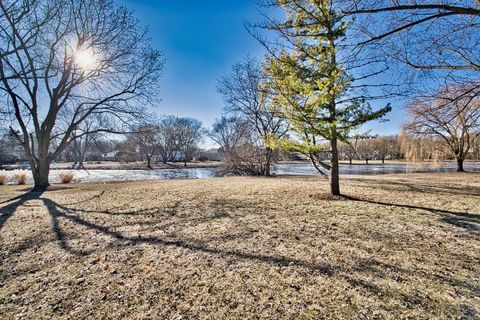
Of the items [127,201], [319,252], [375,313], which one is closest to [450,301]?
[375,313]

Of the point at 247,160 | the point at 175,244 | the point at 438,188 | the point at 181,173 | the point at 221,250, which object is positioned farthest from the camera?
the point at 181,173

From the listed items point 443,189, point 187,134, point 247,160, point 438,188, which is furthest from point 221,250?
point 187,134

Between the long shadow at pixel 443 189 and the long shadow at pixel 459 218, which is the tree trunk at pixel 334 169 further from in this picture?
the long shadow at pixel 443 189

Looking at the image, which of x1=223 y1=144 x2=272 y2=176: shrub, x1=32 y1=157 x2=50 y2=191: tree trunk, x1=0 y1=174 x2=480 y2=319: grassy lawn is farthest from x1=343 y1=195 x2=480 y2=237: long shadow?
x1=32 y1=157 x2=50 y2=191: tree trunk

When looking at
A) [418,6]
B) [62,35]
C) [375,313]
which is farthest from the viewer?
[62,35]

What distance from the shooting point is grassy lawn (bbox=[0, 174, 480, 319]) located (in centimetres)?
212

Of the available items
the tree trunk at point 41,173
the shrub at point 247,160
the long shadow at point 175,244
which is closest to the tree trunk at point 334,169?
the long shadow at point 175,244

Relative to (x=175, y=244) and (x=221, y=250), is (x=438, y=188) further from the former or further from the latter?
(x=175, y=244)

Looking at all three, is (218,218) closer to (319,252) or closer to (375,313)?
(319,252)

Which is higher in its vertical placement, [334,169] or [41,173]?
[334,169]

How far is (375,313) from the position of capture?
2.00 metres

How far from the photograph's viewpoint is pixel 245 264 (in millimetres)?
2924

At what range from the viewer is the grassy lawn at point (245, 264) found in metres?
2.12

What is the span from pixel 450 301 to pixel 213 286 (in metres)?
2.29
